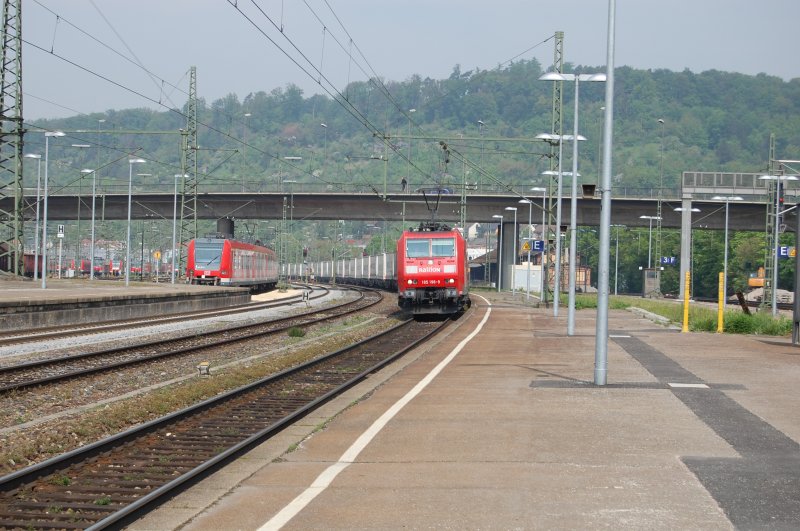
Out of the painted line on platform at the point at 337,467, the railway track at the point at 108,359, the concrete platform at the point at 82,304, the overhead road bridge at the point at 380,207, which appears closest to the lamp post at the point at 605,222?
the painted line on platform at the point at 337,467

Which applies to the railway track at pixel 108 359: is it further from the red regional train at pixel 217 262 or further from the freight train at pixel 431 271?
the red regional train at pixel 217 262

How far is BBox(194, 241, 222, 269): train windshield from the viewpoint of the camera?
5791 cm

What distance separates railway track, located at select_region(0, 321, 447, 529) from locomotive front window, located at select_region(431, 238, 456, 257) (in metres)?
22.2

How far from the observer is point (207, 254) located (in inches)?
2298

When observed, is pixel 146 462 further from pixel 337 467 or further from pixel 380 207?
pixel 380 207

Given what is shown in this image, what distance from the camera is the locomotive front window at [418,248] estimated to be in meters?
38.4

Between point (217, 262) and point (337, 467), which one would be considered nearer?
point (337, 467)

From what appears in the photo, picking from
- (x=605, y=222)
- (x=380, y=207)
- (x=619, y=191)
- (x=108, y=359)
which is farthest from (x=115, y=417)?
(x=619, y=191)

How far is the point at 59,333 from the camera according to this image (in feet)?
88.4

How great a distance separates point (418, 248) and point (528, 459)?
95.4ft

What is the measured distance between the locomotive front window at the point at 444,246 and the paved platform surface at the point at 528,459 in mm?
20448

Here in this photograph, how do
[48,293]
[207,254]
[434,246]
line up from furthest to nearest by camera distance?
1. [207,254]
2. [434,246]
3. [48,293]

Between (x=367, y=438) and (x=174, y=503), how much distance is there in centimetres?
313

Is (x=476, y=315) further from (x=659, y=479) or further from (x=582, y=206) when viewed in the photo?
(x=582, y=206)
